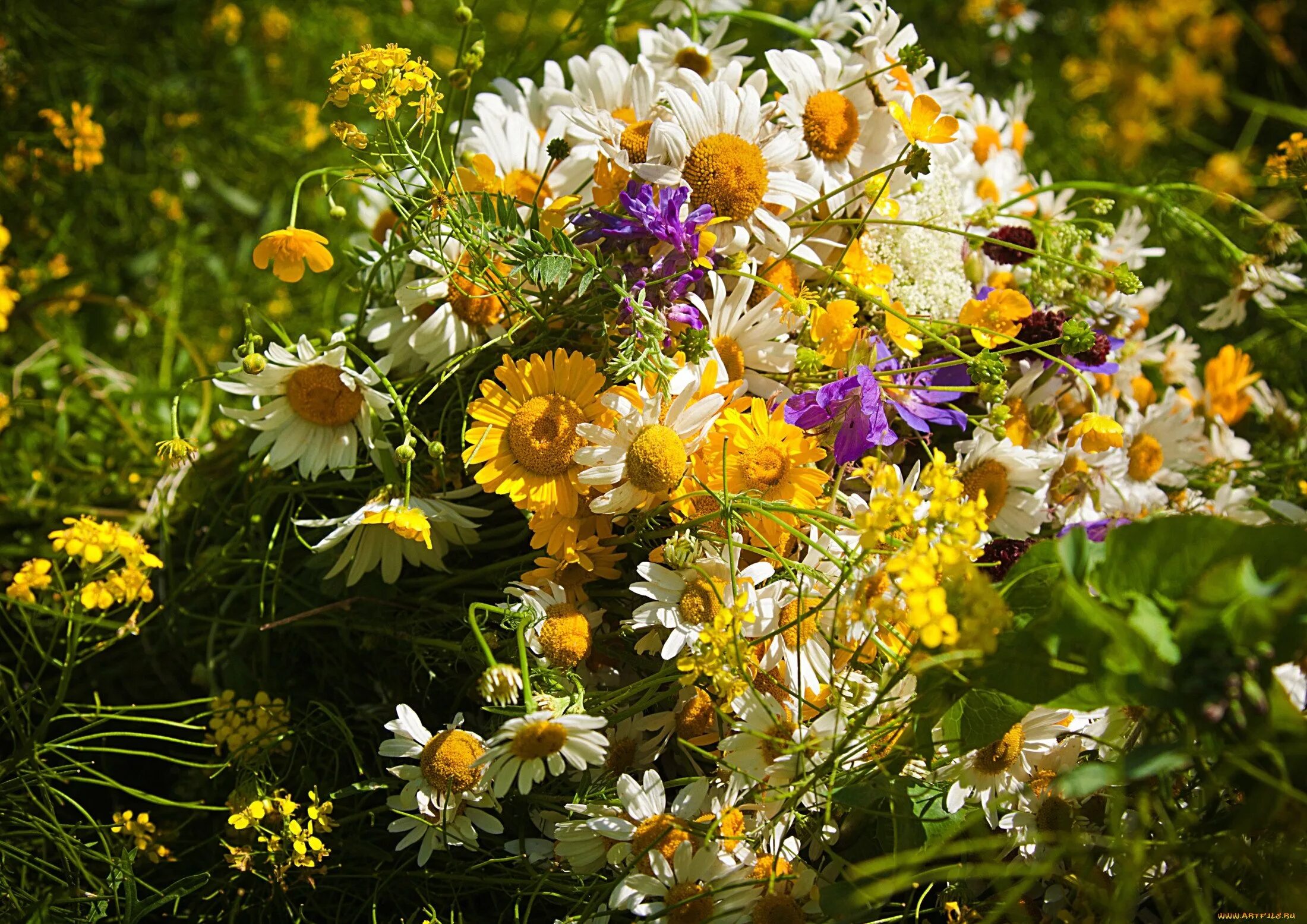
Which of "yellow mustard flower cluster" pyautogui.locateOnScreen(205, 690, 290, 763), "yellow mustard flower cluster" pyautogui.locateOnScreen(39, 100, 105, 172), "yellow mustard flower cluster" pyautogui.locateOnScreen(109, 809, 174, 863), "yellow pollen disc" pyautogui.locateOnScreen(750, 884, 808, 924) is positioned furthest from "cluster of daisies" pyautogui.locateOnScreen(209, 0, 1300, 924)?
"yellow mustard flower cluster" pyautogui.locateOnScreen(39, 100, 105, 172)

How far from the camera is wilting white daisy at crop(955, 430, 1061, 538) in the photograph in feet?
2.90

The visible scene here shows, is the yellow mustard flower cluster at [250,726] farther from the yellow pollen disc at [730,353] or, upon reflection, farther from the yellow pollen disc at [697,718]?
the yellow pollen disc at [730,353]

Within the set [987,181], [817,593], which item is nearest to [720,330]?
[817,593]

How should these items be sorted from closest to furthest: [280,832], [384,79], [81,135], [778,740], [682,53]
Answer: [778,740] < [384,79] < [280,832] < [682,53] < [81,135]

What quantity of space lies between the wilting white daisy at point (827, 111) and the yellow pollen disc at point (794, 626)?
40cm

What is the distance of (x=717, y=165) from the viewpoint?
2.75 ft

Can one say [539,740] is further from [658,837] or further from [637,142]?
[637,142]

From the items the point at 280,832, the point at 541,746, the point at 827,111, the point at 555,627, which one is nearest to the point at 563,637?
the point at 555,627

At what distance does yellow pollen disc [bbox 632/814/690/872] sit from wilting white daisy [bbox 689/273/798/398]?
378 millimetres

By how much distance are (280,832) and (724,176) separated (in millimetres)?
719

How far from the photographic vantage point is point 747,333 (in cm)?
85

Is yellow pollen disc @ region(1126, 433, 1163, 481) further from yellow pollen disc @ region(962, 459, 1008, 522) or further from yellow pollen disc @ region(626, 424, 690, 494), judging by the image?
yellow pollen disc @ region(626, 424, 690, 494)

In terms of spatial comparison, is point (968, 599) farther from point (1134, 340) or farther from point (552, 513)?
point (1134, 340)

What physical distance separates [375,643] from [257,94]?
1.16 meters
